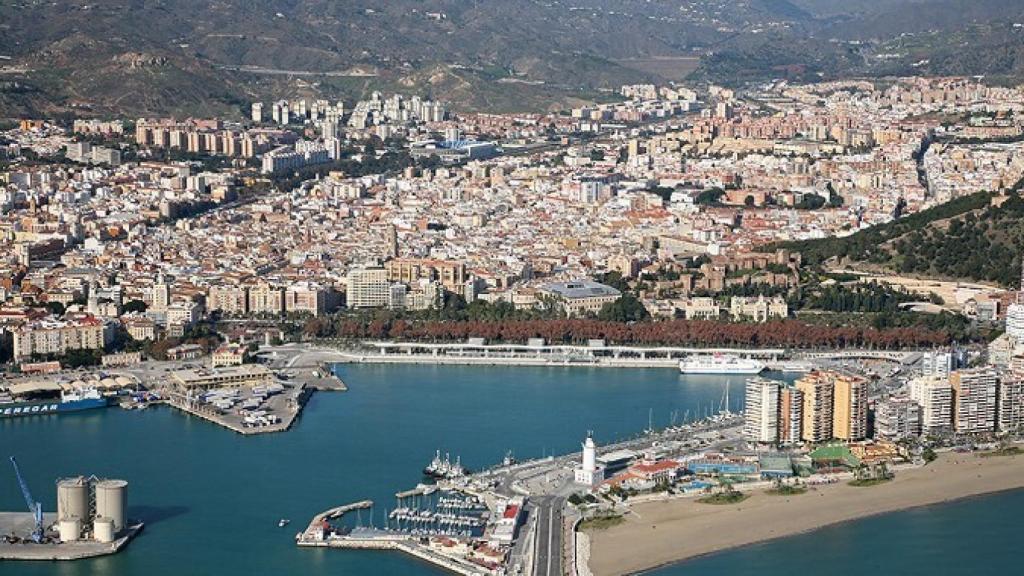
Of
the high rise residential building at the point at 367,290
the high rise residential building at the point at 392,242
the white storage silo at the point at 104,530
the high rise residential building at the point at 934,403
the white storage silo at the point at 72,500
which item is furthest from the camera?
the high rise residential building at the point at 392,242

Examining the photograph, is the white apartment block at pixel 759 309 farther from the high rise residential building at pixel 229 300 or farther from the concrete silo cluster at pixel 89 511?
the concrete silo cluster at pixel 89 511

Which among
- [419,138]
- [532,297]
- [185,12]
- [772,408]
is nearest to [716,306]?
[532,297]

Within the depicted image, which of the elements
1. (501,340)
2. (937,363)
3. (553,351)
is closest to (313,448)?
(553,351)

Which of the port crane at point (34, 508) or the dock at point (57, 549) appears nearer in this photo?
the dock at point (57, 549)

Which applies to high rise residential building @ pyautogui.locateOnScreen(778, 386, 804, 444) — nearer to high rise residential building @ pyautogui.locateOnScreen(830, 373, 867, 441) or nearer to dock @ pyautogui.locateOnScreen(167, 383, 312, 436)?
high rise residential building @ pyautogui.locateOnScreen(830, 373, 867, 441)

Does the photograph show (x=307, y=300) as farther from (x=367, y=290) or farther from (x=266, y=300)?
(x=367, y=290)

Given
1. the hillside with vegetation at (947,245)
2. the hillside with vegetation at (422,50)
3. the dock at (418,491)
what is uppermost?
the hillside with vegetation at (422,50)

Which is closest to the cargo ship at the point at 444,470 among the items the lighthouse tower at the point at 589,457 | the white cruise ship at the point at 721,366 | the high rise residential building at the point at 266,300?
the lighthouse tower at the point at 589,457

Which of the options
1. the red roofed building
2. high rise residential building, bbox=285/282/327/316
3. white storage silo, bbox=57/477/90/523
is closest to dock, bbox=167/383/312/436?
white storage silo, bbox=57/477/90/523

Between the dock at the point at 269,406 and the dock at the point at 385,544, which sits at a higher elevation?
the dock at the point at 269,406
